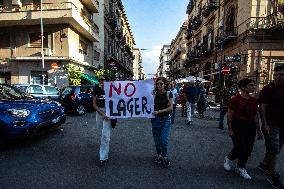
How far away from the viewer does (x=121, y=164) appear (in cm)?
535

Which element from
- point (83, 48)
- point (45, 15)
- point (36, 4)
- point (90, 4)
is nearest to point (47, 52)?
point (45, 15)

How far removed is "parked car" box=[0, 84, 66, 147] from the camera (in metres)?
6.29

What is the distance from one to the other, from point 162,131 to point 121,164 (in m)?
1.05

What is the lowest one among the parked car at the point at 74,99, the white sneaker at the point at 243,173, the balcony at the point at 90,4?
the white sneaker at the point at 243,173

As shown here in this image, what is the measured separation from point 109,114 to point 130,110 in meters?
0.44

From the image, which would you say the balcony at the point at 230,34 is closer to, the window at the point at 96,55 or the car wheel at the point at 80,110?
the car wheel at the point at 80,110

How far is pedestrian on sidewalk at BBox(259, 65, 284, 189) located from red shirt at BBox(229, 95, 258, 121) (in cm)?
14

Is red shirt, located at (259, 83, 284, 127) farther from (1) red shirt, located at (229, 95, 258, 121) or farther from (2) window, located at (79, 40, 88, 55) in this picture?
(2) window, located at (79, 40, 88, 55)

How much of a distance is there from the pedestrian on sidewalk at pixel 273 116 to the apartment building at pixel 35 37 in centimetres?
1862

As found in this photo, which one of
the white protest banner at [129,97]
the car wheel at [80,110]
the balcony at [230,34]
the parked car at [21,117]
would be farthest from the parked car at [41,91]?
the balcony at [230,34]

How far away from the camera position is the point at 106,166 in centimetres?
522

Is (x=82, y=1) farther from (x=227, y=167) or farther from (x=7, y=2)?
(x=227, y=167)

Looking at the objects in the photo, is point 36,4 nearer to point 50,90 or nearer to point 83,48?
point 83,48

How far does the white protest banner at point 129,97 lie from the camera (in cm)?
542
